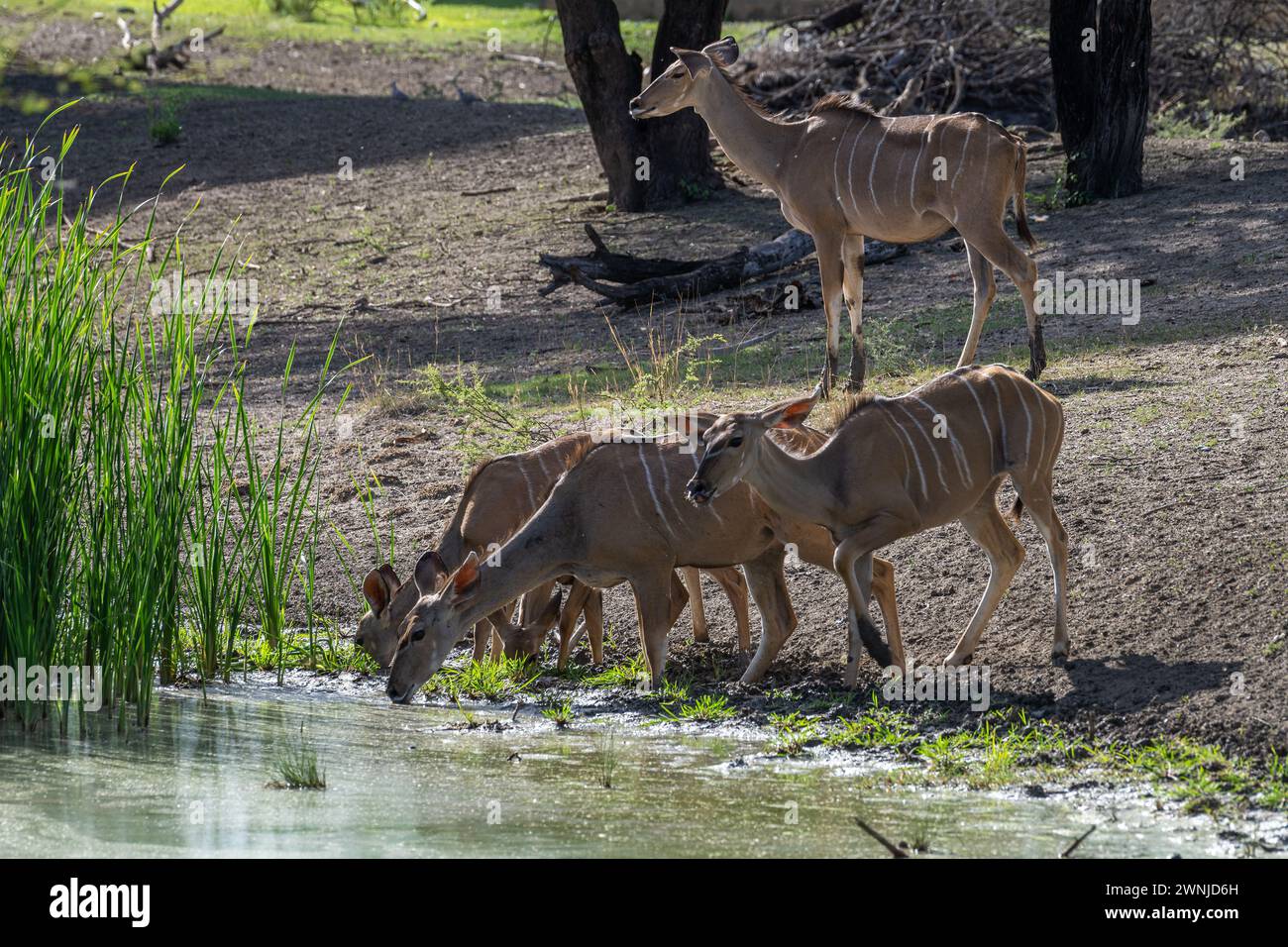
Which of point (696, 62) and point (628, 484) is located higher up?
point (696, 62)

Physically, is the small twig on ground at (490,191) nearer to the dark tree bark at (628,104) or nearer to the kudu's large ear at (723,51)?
the dark tree bark at (628,104)

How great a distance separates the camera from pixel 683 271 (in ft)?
40.1

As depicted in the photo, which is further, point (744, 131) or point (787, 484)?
point (744, 131)

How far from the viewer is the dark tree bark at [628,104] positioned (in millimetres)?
14047

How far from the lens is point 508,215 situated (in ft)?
49.1

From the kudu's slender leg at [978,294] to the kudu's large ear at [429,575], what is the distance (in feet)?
10.4

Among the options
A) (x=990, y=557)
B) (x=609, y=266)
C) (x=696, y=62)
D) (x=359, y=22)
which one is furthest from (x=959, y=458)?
(x=359, y=22)

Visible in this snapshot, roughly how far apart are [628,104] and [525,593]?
7745 millimetres

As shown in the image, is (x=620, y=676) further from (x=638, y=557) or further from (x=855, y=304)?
(x=855, y=304)

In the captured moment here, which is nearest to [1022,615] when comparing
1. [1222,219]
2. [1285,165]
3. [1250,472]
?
[1250,472]

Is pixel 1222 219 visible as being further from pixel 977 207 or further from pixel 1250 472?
pixel 1250 472

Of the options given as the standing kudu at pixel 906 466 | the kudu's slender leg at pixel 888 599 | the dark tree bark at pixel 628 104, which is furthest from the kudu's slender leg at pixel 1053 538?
the dark tree bark at pixel 628 104

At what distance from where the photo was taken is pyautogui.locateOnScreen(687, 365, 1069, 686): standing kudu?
6438 millimetres

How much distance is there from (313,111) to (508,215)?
524 cm
